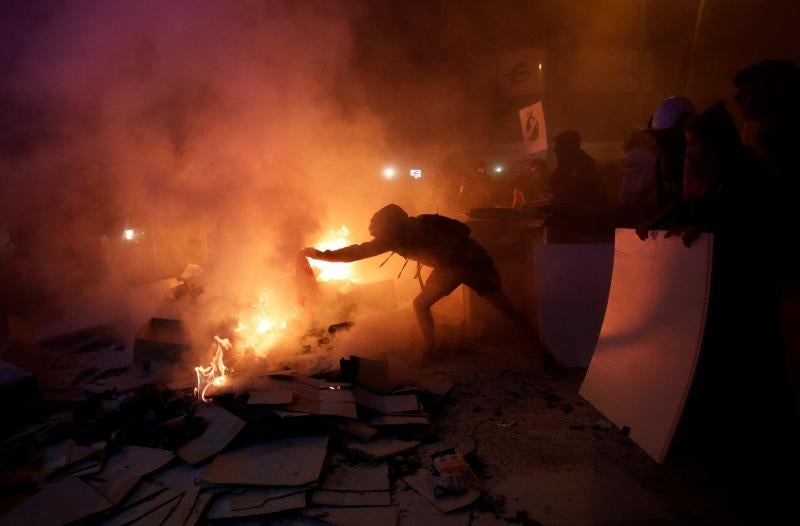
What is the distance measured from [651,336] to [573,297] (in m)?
1.48

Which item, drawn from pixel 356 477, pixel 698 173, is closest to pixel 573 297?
pixel 698 173

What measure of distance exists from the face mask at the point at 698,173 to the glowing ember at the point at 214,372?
369 cm

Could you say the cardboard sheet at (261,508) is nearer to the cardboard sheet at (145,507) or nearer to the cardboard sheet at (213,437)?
the cardboard sheet at (145,507)

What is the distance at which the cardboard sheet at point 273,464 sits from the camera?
2.80 m

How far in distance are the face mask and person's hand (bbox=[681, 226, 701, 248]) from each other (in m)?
0.26

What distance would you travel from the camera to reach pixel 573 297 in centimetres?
462

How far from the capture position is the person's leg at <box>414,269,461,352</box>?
Answer: 4.74m

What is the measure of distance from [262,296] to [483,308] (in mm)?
2697

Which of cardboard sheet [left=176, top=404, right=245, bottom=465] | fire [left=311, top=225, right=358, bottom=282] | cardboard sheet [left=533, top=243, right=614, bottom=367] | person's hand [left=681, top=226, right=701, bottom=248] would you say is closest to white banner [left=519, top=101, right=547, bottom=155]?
cardboard sheet [left=533, top=243, right=614, bottom=367]

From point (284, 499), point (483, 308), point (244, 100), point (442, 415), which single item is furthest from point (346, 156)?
point (284, 499)

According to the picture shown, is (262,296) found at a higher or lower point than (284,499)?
higher

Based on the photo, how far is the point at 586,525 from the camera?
239 centimetres

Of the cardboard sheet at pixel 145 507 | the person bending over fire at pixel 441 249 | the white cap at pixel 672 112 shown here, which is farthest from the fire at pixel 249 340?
the white cap at pixel 672 112

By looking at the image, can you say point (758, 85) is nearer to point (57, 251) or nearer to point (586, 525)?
point (586, 525)
